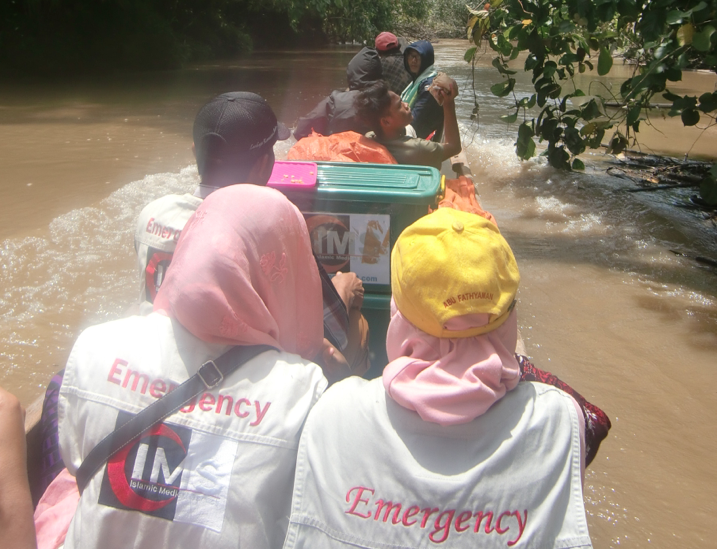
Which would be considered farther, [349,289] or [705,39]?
[705,39]

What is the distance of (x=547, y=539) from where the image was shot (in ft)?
3.94

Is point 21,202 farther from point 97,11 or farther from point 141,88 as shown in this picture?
point 97,11

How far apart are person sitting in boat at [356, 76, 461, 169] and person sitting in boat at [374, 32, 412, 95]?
233 cm

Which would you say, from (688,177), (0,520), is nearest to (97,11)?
(688,177)

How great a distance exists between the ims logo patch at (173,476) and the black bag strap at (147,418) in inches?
0.6

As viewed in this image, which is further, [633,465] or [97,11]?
[97,11]

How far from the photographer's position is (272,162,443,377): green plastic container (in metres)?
2.37

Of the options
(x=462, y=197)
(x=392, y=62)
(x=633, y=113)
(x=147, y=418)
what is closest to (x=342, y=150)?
(x=462, y=197)

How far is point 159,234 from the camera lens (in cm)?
197

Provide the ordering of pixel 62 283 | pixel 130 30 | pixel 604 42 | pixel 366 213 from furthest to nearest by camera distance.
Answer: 1. pixel 130 30
2. pixel 604 42
3. pixel 62 283
4. pixel 366 213

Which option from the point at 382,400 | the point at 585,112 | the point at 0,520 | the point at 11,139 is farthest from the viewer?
the point at 11,139

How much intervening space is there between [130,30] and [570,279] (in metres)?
17.4

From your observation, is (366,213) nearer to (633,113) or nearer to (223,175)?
(223,175)

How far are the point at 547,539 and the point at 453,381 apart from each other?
1.16ft
